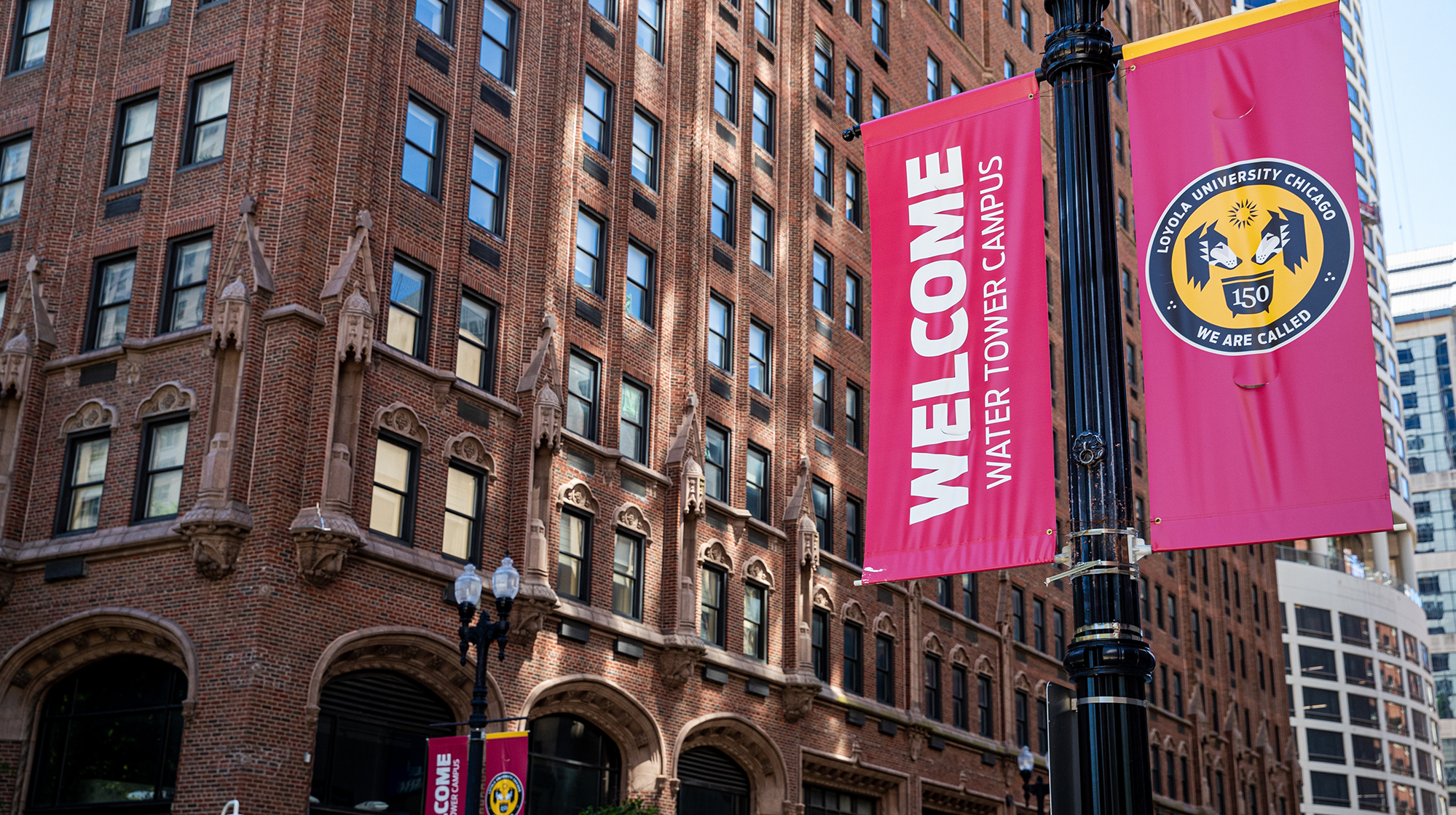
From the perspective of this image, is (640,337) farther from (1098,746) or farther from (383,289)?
(1098,746)

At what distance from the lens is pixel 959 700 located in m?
44.7

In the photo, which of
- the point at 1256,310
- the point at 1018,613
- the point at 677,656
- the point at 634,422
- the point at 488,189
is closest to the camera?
the point at 1256,310

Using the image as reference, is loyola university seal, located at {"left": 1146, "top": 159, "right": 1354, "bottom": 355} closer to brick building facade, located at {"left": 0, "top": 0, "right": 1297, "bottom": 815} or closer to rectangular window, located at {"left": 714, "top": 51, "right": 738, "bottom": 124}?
brick building facade, located at {"left": 0, "top": 0, "right": 1297, "bottom": 815}

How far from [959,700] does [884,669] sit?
16.5 feet

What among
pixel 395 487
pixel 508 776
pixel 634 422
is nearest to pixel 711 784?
pixel 634 422

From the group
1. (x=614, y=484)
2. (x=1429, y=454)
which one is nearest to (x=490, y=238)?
(x=614, y=484)

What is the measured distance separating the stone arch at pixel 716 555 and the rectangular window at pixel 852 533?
251 inches

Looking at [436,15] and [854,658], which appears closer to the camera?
[436,15]

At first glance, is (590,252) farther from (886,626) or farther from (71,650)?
(886,626)

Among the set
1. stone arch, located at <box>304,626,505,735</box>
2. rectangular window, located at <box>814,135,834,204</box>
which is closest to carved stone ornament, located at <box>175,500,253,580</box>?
stone arch, located at <box>304,626,505,735</box>

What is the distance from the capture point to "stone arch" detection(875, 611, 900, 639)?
133ft

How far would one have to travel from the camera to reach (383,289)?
2578cm

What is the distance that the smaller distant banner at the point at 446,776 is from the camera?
67.6ft

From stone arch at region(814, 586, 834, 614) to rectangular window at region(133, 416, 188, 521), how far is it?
17800 mm
